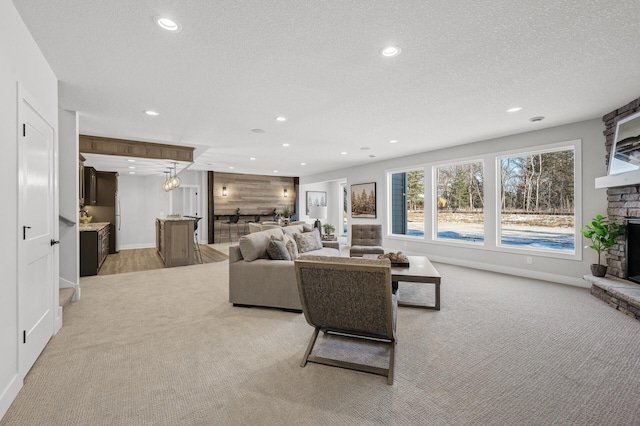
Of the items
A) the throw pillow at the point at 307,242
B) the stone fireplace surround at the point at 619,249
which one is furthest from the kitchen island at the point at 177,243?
the stone fireplace surround at the point at 619,249

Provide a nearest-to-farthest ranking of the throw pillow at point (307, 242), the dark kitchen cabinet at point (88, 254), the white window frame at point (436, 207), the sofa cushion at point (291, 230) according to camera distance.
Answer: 1. the throw pillow at point (307, 242)
2. the sofa cushion at point (291, 230)
3. the dark kitchen cabinet at point (88, 254)
4. the white window frame at point (436, 207)

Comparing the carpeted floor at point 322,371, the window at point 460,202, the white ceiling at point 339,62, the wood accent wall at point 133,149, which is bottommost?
the carpeted floor at point 322,371

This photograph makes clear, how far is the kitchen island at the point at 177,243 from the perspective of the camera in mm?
6289

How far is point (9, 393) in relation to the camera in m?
1.84

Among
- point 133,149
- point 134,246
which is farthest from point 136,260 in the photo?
point 133,149

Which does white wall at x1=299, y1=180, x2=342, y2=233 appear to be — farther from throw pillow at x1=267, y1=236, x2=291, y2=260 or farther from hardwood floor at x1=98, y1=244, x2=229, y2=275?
throw pillow at x1=267, y1=236, x2=291, y2=260

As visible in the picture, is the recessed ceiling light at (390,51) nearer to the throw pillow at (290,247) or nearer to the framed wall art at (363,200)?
the throw pillow at (290,247)

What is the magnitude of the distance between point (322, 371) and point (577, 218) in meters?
4.77

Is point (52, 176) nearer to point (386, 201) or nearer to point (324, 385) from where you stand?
point (324, 385)

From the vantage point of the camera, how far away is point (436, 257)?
6.64 m

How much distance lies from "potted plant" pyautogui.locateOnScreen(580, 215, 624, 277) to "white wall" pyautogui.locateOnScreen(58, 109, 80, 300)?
7.00 metres

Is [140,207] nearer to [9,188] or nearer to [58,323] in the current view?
[58,323]

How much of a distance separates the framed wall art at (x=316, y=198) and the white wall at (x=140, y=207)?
541 cm

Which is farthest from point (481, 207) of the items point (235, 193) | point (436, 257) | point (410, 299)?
point (235, 193)
